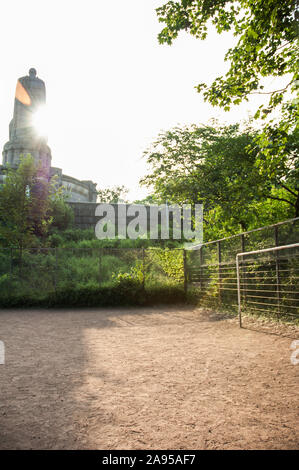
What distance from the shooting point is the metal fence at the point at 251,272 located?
289 inches

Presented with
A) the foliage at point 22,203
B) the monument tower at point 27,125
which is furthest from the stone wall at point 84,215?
the foliage at point 22,203

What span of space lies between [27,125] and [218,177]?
24.6 metres

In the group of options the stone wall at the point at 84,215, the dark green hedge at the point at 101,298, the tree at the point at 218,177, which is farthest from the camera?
the stone wall at the point at 84,215

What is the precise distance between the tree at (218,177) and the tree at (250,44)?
6.56 ft

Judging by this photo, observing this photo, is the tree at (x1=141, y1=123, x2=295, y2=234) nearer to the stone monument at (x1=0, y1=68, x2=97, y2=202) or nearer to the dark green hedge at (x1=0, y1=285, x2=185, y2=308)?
the dark green hedge at (x1=0, y1=285, x2=185, y2=308)

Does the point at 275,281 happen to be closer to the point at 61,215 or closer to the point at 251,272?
the point at 251,272

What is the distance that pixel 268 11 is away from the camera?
5.92m

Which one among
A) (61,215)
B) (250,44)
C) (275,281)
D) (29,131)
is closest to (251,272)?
(275,281)

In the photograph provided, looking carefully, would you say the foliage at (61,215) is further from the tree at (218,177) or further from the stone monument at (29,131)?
the tree at (218,177)

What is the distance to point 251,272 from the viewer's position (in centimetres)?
778

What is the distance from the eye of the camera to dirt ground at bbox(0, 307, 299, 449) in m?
2.34

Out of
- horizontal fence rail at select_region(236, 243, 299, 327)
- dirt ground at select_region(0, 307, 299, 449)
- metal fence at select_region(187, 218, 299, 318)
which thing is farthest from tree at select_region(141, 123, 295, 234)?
dirt ground at select_region(0, 307, 299, 449)

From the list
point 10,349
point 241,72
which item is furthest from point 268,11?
point 10,349
